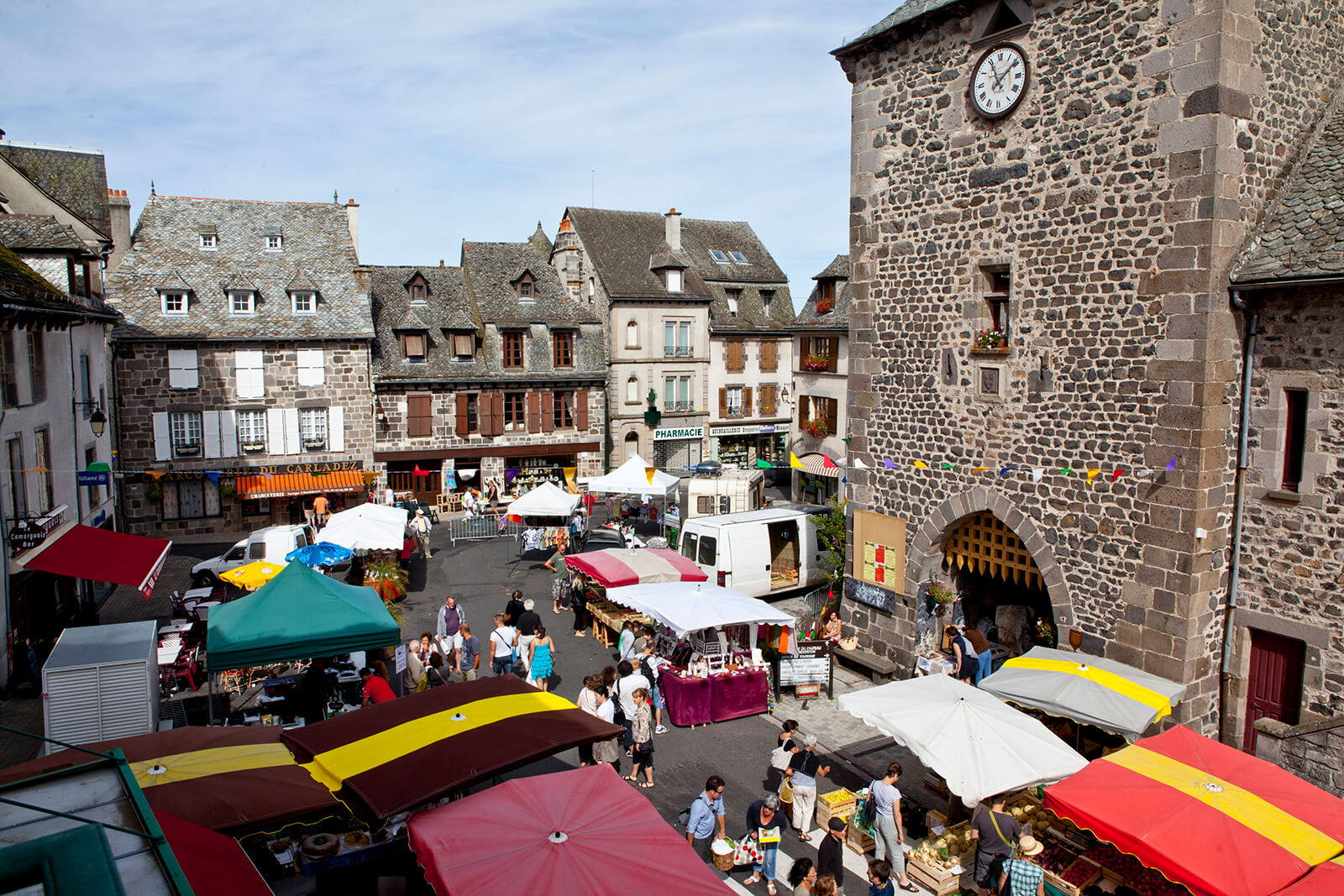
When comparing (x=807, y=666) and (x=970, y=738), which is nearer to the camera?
(x=970, y=738)

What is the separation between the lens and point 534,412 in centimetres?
3075

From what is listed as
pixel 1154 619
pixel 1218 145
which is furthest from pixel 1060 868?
pixel 1218 145

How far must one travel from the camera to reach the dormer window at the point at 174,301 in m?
26.0

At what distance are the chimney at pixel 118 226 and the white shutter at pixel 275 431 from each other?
6.16 m

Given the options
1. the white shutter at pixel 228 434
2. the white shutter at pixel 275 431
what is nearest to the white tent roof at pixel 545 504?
the white shutter at pixel 275 431

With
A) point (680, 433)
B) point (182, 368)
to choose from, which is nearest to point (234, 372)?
point (182, 368)

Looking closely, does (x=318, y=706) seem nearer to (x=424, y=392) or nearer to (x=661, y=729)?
(x=661, y=729)

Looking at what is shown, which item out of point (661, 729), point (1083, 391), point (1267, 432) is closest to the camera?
point (1267, 432)

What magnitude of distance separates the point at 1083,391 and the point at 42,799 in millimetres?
10614

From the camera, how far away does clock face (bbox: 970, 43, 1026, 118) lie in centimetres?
1126

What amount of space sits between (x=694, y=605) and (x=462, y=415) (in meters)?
18.7

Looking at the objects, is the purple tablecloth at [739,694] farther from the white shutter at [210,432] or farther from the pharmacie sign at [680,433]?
the pharmacie sign at [680,433]

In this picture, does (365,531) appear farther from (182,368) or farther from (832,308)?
(832,308)

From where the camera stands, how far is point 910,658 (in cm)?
1314
